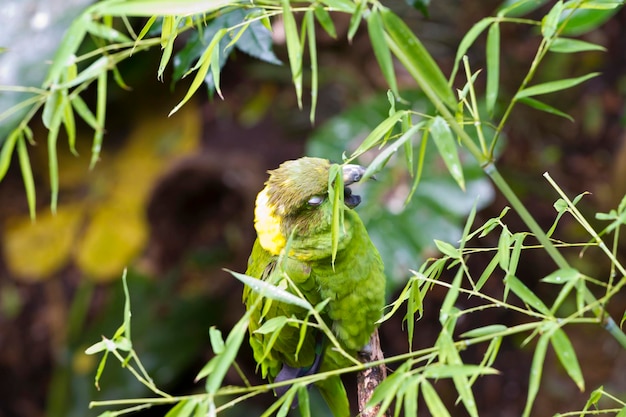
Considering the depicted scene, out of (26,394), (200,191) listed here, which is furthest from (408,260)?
(26,394)

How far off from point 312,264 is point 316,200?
12 centimetres

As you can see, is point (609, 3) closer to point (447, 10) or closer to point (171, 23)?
point (171, 23)

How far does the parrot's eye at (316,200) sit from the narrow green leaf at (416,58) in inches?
18.9

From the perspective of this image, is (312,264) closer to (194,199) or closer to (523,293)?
(523,293)

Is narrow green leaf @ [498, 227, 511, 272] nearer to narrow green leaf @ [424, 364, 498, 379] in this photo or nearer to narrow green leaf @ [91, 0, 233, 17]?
narrow green leaf @ [424, 364, 498, 379]

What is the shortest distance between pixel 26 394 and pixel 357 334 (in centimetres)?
219

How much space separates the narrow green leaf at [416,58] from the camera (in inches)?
24.0

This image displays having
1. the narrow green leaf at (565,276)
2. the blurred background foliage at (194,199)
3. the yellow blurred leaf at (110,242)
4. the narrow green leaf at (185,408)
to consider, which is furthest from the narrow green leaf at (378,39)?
the yellow blurred leaf at (110,242)

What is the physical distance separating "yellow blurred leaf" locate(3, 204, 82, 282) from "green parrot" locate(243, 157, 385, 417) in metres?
1.93

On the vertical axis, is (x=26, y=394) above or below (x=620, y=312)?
below

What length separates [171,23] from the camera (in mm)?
766

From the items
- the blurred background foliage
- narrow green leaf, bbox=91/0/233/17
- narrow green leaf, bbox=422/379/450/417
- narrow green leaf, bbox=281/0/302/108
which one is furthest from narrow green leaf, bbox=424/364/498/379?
the blurred background foliage

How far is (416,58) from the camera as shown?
2.04ft

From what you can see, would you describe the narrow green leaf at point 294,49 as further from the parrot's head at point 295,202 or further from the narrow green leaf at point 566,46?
the parrot's head at point 295,202
